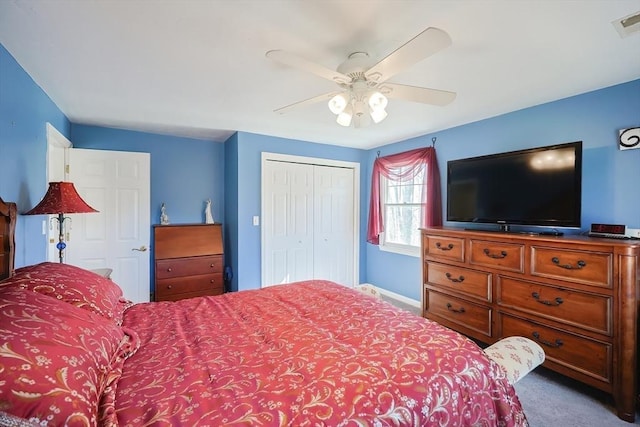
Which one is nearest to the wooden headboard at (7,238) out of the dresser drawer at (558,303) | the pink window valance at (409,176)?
the dresser drawer at (558,303)

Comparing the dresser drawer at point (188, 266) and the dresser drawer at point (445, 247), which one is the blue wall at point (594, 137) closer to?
the dresser drawer at point (445, 247)

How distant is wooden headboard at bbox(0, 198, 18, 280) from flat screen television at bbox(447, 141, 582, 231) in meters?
3.52

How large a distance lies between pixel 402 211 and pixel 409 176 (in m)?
0.53

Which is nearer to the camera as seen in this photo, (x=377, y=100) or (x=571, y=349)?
(x=377, y=100)

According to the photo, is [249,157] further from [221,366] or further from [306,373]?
[306,373]

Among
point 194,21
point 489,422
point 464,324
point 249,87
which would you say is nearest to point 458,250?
point 464,324

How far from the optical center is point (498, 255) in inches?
95.2

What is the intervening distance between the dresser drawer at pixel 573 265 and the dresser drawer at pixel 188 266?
334cm

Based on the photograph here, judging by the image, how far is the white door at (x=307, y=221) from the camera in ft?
12.5

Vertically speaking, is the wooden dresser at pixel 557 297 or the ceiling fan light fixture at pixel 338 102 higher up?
the ceiling fan light fixture at pixel 338 102

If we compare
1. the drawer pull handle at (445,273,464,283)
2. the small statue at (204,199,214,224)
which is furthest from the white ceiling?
the drawer pull handle at (445,273,464,283)

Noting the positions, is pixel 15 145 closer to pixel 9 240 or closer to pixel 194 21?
pixel 9 240

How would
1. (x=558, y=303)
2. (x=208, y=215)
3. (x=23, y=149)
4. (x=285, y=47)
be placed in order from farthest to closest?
(x=208, y=215) → (x=558, y=303) → (x=23, y=149) → (x=285, y=47)

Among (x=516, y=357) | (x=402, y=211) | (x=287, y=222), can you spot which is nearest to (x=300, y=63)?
(x=516, y=357)
